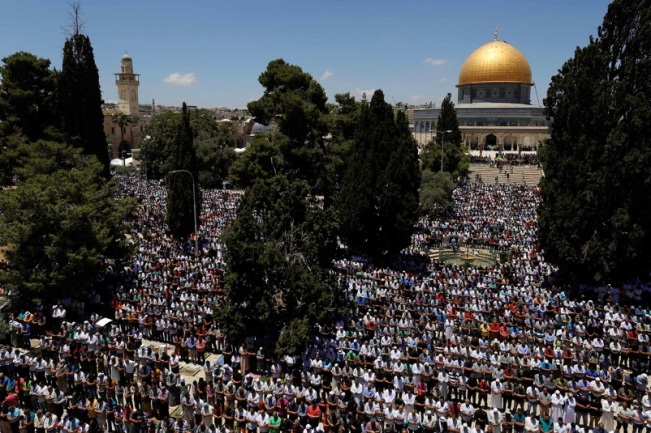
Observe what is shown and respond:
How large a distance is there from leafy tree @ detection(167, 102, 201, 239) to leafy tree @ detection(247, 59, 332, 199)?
416cm

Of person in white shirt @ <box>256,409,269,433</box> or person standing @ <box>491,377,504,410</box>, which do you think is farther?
person standing @ <box>491,377,504,410</box>

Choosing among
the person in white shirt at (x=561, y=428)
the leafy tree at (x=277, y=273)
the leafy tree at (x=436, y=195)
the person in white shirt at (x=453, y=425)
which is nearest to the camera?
the person in white shirt at (x=561, y=428)

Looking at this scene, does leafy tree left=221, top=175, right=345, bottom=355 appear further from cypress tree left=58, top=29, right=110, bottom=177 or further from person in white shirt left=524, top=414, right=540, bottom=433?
cypress tree left=58, top=29, right=110, bottom=177

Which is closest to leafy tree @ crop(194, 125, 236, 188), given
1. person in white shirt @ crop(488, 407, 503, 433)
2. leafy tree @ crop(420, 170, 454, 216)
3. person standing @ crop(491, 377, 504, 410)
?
leafy tree @ crop(420, 170, 454, 216)

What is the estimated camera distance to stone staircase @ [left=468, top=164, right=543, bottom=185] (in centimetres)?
5231

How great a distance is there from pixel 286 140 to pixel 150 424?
59.4 ft

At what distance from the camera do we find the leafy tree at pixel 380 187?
24.0 meters

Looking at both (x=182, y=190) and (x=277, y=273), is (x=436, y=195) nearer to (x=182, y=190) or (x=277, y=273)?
(x=182, y=190)

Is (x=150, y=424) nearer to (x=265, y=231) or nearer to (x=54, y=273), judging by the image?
(x=265, y=231)

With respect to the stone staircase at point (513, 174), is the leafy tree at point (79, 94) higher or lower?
higher

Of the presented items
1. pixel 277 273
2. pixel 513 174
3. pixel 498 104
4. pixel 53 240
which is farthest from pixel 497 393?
pixel 498 104

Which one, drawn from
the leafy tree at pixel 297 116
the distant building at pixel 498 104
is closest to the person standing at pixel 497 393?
the leafy tree at pixel 297 116

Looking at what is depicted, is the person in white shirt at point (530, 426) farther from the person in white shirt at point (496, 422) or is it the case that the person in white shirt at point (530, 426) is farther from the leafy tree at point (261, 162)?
the leafy tree at point (261, 162)

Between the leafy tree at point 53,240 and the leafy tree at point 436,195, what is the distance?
805 inches
